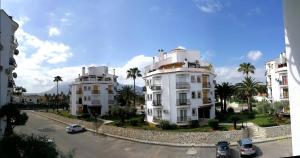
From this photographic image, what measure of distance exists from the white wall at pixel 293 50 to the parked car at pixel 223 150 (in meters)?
4.41

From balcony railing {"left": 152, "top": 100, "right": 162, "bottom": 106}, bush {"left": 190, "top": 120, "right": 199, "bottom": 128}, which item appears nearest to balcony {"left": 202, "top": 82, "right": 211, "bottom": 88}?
bush {"left": 190, "top": 120, "right": 199, "bottom": 128}

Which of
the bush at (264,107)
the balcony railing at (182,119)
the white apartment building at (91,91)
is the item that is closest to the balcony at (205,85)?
the balcony railing at (182,119)

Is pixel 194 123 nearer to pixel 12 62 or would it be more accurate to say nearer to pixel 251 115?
pixel 251 115

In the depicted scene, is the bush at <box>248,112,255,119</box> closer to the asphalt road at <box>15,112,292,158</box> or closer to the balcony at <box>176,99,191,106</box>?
→ the asphalt road at <box>15,112,292,158</box>

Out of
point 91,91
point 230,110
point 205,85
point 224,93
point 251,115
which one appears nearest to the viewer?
point 91,91

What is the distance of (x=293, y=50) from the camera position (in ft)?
8.02

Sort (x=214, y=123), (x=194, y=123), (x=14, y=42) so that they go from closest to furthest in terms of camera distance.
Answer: (x=14, y=42) → (x=214, y=123) → (x=194, y=123)

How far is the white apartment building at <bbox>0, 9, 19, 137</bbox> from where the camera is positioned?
3.96 meters

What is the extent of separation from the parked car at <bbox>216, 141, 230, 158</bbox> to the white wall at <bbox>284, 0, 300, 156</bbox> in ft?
14.5

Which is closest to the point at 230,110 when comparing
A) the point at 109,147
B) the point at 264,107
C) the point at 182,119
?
the point at 264,107

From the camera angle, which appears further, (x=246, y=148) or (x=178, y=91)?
(x=178, y=91)

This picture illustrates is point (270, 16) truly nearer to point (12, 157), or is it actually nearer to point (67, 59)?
point (67, 59)

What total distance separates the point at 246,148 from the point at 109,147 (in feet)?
10.0

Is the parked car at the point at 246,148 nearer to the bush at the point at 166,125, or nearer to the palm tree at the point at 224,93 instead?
the palm tree at the point at 224,93
